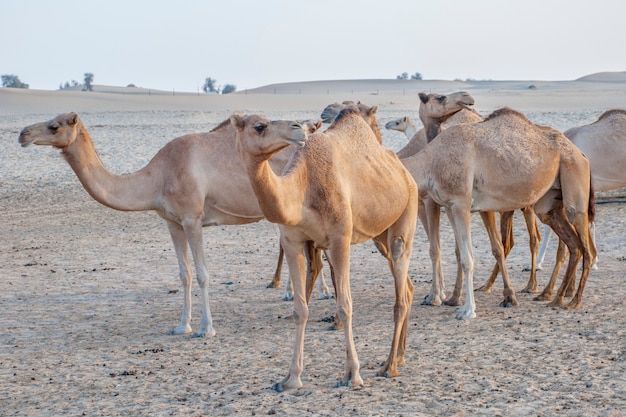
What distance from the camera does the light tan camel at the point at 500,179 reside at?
9.69 metres

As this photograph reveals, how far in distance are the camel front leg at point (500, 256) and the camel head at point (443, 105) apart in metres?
1.20

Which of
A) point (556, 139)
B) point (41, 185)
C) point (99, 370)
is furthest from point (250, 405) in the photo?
point (41, 185)

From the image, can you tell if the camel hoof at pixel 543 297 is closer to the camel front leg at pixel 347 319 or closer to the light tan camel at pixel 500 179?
the light tan camel at pixel 500 179

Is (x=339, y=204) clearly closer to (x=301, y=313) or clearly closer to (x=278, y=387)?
(x=301, y=313)

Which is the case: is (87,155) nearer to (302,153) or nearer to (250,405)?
(302,153)

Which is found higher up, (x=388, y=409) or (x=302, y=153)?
(x=302, y=153)

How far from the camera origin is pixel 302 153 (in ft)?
23.7

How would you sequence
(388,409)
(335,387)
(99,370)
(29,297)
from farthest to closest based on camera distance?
(29,297) → (99,370) → (335,387) → (388,409)

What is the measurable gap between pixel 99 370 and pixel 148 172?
2.35 m

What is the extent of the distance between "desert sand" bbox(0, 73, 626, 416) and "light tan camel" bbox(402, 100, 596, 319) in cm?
62

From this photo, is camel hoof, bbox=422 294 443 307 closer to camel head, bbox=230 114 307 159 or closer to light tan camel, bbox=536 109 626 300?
camel head, bbox=230 114 307 159

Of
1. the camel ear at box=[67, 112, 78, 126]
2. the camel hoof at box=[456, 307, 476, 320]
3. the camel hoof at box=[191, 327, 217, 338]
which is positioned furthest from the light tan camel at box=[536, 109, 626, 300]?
the camel ear at box=[67, 112, 78, 126]

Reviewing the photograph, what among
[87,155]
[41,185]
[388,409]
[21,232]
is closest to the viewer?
[388,409]

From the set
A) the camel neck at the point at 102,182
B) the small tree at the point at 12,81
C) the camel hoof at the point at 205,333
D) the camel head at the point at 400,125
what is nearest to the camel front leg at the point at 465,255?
the camel hoof at the point at 205,333
